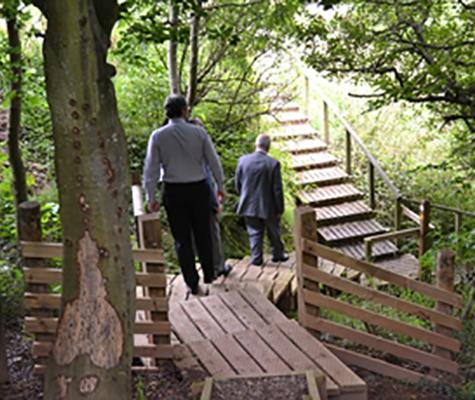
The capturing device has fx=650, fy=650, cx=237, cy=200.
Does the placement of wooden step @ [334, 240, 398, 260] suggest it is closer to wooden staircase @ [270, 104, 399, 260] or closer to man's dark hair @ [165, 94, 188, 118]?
wooden staircase @ [270, 104, 399, 260]

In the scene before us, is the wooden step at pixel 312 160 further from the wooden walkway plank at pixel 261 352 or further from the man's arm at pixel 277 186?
the wooden walkway plank at pixel 261 352

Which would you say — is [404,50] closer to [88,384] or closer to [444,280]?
[444,280]

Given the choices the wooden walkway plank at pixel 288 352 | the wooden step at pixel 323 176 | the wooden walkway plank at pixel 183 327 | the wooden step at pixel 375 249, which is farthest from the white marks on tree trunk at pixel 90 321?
the wooden step at pixel 323 176

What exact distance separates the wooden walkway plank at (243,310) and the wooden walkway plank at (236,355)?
36 cm

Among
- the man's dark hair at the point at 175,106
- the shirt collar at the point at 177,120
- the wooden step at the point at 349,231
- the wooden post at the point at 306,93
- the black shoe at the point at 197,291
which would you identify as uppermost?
the wooden post at the point at 306,93

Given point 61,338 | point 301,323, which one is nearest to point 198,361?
point 301,323

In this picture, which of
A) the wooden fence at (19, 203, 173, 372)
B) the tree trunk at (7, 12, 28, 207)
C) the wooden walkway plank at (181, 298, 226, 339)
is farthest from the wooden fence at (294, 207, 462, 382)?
the tree trunk at (7, 12, 28, 207)

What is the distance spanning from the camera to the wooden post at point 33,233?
453cm

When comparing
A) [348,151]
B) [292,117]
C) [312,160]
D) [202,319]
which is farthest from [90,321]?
[292,117]

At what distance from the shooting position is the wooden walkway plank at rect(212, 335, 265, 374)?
4844 mm

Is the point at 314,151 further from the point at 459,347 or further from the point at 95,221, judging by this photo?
the point at 95,221

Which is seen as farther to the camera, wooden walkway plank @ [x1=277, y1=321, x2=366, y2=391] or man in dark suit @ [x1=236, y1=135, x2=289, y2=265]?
man in dark suit @ [x1=236, y1=135, x2=289, y2=265]

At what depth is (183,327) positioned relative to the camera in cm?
556

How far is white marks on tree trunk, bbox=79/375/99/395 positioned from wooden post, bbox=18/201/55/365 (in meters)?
1.54
